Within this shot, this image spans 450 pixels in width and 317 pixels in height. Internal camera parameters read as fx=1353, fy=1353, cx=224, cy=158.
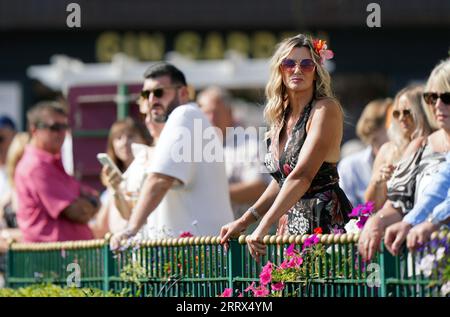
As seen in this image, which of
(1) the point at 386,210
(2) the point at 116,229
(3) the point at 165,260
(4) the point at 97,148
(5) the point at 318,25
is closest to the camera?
(1) the point at 386,210

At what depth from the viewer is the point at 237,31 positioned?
26.8 metres

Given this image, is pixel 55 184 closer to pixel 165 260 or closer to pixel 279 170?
pixel 165 260

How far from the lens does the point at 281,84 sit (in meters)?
7.60

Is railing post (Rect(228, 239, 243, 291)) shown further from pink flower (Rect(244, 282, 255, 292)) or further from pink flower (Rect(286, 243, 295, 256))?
pink flower (Rect(286, 243, 295, 256))

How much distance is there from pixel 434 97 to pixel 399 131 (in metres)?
1.98

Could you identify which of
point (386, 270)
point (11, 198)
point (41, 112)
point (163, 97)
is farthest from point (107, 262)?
point (11, 198)

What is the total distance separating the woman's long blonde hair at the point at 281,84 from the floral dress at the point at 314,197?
0.52ft

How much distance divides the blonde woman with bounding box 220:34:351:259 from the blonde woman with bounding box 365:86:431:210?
5.05 feet

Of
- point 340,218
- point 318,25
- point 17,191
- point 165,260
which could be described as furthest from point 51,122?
point 318,25

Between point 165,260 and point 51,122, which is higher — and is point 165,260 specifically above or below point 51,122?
below

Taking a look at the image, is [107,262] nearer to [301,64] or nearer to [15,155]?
[301,64]

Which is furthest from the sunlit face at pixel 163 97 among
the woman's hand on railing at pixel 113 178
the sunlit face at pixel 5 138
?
the sunlit face at pixel 5 138

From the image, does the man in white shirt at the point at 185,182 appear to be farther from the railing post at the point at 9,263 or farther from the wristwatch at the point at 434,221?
the wristwatch at the point at 434,221
